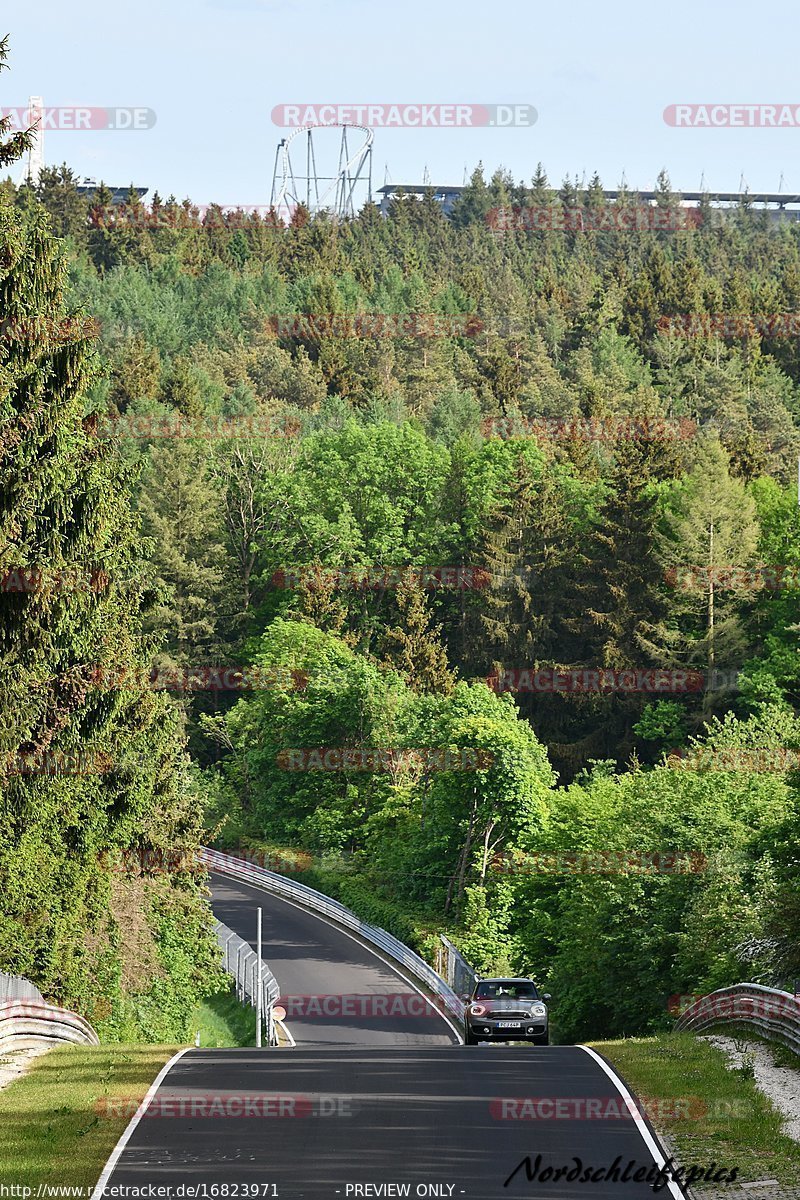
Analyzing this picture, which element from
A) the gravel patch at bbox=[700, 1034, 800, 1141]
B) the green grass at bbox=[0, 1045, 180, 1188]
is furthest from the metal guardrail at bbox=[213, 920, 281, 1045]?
the gravel patch at bbox=[700, 1034, 800, 1141]

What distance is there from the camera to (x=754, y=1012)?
26328mm

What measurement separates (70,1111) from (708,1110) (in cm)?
751

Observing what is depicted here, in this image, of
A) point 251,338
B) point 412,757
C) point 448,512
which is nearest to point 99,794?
point 412,757

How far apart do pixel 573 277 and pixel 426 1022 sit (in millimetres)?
116977

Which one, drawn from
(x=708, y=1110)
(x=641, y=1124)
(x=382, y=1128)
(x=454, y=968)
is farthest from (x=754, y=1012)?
(x=454, y=968)

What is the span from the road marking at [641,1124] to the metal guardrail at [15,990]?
29.8ft

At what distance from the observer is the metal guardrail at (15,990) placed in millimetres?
25797

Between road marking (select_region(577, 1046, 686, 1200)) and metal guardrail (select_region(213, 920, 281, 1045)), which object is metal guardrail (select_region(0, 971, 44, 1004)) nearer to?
road marking (select_region(577, 1046, 686, 1200))

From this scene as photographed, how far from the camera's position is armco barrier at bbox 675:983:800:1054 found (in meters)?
23.7

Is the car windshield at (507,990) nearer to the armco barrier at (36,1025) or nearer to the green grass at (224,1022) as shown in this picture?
the armco barrier at (36,1025)

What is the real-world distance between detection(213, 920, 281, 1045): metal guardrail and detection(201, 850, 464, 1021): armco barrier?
4.46m

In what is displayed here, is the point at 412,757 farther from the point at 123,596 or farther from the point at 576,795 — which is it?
the point at 123,596

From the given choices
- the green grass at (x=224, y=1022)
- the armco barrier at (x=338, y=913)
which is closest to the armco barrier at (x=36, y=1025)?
the green grass at (x=224, y=1022)

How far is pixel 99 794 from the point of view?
121ft
